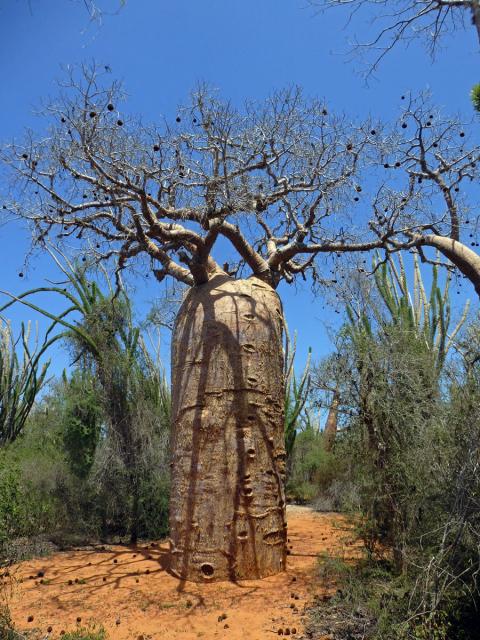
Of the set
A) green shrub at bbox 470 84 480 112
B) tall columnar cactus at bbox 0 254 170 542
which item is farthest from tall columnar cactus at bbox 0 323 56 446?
green shrub at bbox 470 84 480 112

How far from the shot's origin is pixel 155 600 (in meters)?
4.60

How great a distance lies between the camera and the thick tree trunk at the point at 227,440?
16.3 ft

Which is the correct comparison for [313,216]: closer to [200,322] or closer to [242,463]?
[200,322]

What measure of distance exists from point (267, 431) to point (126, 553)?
2.55 metres

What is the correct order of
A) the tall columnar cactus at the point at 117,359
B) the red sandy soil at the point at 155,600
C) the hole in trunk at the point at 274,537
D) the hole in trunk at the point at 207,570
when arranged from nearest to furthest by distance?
the red sandy soil at the point at 155,600 < the hole in trunk at the point at 207,570 < the hole in trunk at the point at 274,537 < the tall columnar cactus at the point at 117,359

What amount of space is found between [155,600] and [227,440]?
145 cm

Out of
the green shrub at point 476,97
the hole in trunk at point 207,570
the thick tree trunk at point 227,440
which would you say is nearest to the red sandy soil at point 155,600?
the hole in trunk at point 207,570

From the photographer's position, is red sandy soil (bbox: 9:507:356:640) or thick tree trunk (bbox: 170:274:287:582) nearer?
red sandy soil (bbox: 9:507:356:640)

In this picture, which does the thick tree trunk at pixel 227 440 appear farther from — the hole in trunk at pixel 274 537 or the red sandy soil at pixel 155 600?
the red sandy soil at pixel 155 600

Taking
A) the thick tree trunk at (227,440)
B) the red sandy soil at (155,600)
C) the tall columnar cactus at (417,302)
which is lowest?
the red sandy soil at (155,600)

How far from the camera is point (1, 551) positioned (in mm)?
4199

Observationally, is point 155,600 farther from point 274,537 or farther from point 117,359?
point 117,359

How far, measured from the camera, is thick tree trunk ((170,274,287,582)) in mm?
4977

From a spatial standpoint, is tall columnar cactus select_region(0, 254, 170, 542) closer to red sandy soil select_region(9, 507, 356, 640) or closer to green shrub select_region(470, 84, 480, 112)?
red sandy soil select_region(9, 507, 356, 640)
